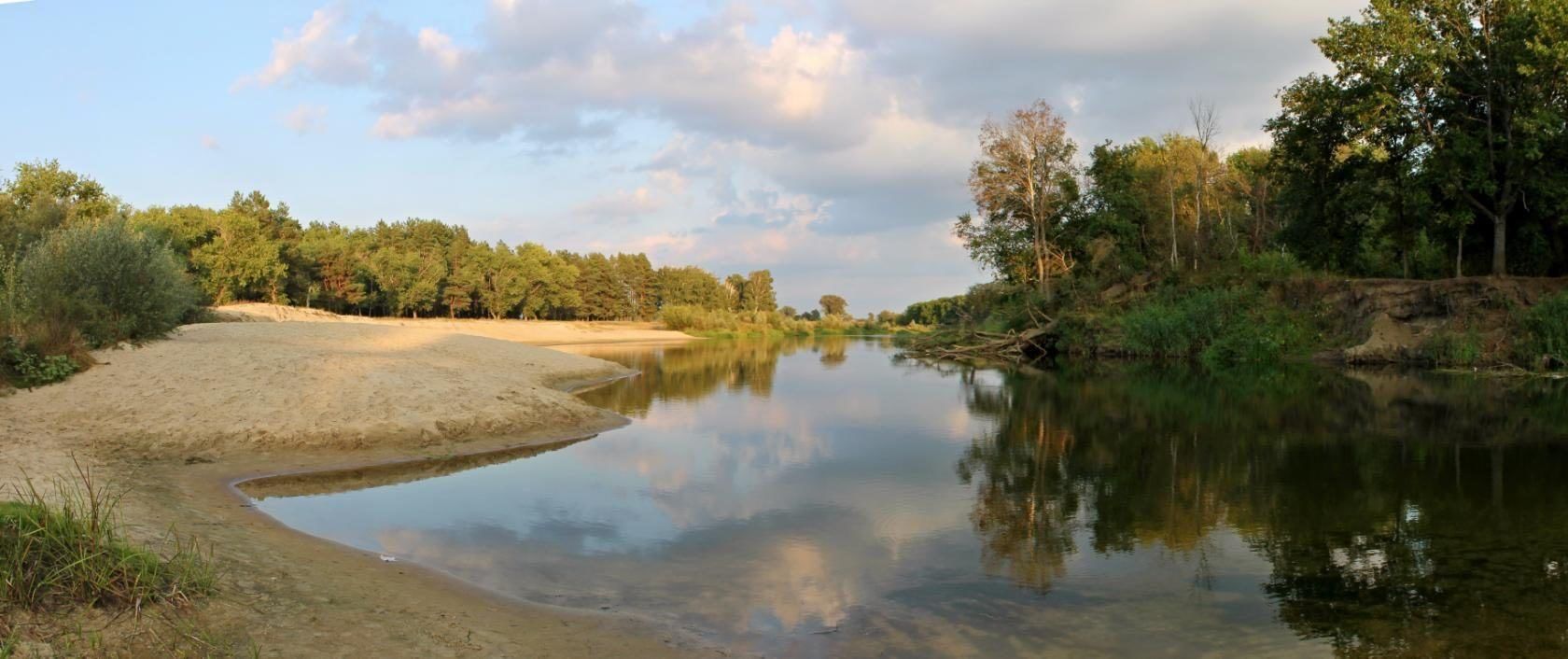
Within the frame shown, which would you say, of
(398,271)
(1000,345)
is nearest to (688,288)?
(398,271)

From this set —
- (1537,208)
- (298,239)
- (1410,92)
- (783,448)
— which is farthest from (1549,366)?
(298,239)

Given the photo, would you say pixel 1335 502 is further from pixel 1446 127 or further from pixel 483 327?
pixel 483 327

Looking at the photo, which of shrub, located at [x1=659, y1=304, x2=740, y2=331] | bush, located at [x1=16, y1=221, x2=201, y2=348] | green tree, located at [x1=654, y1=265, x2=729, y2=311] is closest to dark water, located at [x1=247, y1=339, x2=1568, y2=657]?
bush, located at [x1=16, y1=221, x2=201, y2=348]

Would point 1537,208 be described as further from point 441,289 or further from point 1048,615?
point 441,289

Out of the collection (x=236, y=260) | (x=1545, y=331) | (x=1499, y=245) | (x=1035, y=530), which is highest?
(x=236, y=260)

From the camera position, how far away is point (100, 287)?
17.5m

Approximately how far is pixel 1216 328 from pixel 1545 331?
12587 millimetres

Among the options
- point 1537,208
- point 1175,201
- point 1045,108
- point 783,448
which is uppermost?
point 1045,108

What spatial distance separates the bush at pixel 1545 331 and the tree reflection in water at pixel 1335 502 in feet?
30.1

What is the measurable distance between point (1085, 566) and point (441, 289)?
89.7m

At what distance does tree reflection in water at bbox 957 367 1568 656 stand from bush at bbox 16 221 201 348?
18383 mm

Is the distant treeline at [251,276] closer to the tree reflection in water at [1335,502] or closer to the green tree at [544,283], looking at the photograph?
the green tree at [544,283]

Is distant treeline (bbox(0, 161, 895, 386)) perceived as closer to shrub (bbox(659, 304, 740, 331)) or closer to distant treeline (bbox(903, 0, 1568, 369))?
shrub (bbox(659, 304, 740, 331))

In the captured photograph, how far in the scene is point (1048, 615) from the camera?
6453mm
